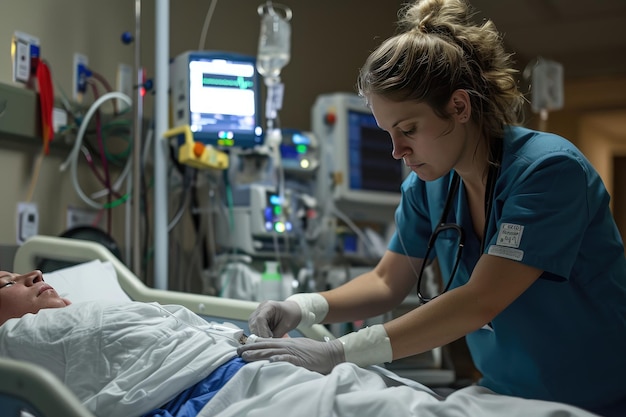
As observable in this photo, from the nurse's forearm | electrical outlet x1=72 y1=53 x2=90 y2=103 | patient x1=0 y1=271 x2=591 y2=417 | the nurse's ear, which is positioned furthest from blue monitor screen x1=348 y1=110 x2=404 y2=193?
patient x1=0 y1=271 x2=591 y2=417

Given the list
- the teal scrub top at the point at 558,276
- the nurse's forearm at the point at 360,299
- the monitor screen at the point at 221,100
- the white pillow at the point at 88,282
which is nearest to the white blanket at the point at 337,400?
the teal scrub top at the point at 558,276

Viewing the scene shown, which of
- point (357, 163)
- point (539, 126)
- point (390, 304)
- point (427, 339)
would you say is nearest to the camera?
point (427, 339)

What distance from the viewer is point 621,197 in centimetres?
732

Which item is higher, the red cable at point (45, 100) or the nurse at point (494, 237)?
the red cable at point (45, 100)

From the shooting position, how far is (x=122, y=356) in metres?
1.45

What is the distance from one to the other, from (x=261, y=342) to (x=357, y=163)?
100 inches

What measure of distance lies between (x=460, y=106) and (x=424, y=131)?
10 centimetres

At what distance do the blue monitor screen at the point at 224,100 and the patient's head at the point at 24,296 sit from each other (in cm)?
132

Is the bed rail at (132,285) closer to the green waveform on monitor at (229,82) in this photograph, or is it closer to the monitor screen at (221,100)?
the monitor screen at (221,100)

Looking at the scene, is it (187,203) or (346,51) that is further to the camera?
(346,51)

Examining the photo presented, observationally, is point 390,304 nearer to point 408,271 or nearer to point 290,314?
point 408,271

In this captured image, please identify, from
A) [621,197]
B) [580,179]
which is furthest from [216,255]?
[621,197]

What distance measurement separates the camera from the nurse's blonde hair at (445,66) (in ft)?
5.06

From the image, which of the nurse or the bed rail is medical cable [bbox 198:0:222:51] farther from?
the nurse
